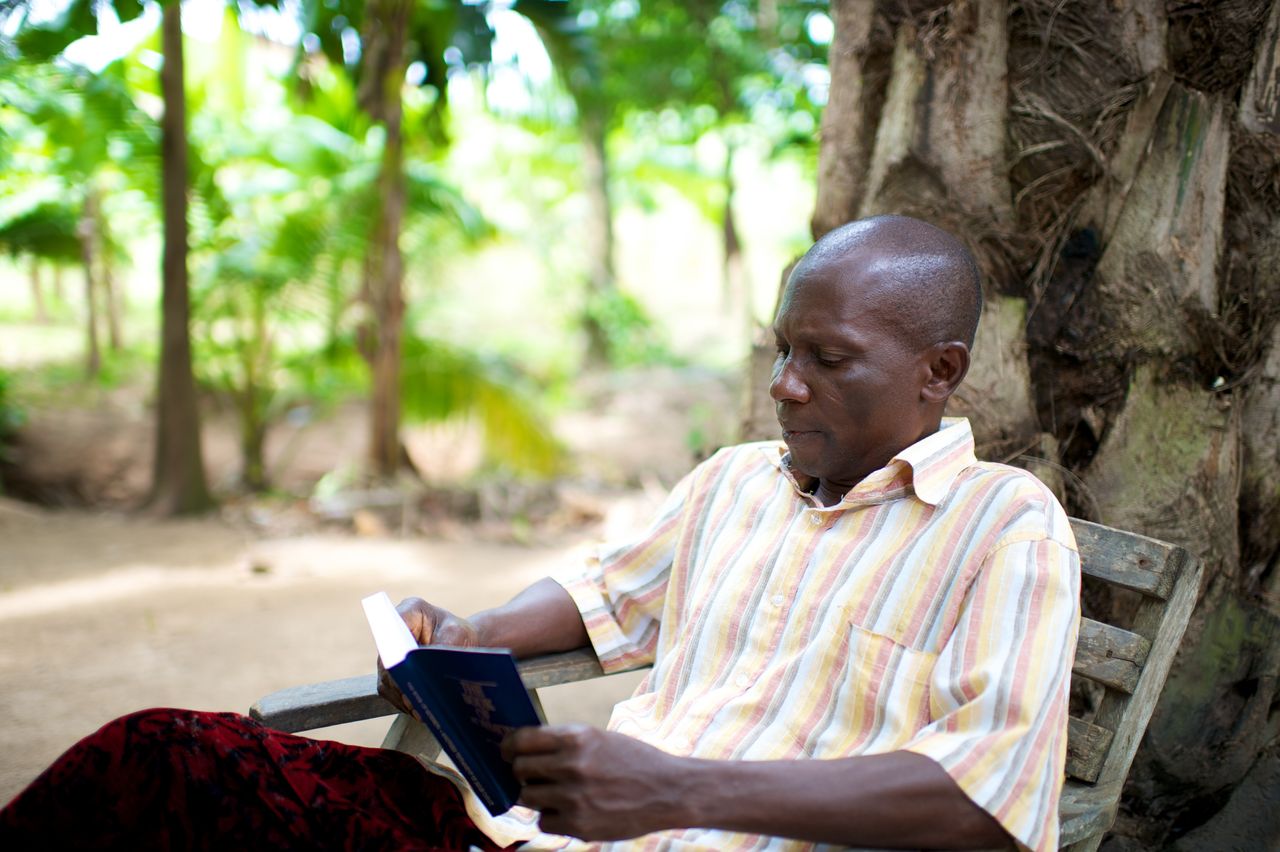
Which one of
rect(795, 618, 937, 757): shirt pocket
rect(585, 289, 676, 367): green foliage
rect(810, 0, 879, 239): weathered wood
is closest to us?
rect(795, 618, 937, 757): shirt pocket

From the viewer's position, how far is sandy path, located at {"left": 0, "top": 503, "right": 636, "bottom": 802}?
356cm

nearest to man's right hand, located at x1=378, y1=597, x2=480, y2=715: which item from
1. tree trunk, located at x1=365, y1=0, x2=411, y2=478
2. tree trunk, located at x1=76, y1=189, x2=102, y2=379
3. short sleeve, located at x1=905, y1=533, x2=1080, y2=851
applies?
short sleeve, located at x1=905, y1=533, x2=1080, y2=851

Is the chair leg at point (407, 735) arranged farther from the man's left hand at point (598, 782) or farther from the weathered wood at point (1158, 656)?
the weathered wood at point (1158, 656)

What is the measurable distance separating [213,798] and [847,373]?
3.81 feet

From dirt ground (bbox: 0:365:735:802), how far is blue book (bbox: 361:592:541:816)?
2.08 m

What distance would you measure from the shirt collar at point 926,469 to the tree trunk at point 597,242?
9.28 meters

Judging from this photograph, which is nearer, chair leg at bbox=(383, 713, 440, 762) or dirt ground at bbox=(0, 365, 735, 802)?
chair leg at bbox=(383, 713, 440, 762)

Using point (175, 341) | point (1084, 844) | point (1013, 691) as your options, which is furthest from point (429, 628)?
point (175, 341)

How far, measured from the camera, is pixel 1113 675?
1.62 m

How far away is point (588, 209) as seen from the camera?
38.9 ft

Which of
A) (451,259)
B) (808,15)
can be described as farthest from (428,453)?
(808,15)

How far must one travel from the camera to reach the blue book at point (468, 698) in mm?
1244

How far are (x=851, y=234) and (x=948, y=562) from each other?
0.55 meters

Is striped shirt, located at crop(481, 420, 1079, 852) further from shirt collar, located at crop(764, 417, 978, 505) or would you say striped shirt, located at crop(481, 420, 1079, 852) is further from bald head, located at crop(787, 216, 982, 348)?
bald head, located at crop(787, 216, 982, 348)
